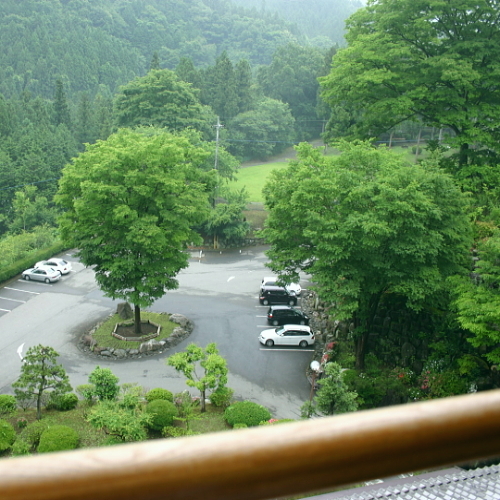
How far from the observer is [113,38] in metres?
87.7

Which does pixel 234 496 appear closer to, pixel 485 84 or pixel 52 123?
pixel 485 84

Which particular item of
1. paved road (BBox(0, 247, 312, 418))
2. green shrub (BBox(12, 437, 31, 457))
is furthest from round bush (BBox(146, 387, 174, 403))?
green shrub (BBox(12, 437, 31, 457))

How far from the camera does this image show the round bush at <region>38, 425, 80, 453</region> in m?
12.3

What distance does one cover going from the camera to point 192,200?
59.9 ft

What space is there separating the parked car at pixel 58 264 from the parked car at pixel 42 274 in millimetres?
475

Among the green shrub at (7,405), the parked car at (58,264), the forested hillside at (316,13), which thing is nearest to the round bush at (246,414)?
the green shrub at (7,405)

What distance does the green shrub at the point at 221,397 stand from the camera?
48.6 feet

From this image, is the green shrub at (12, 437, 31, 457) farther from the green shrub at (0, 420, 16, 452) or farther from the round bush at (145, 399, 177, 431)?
the round bush at (145, 399, 177, 431)

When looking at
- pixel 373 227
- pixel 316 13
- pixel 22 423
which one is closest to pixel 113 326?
pixel 22 423

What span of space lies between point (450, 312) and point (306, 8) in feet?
463

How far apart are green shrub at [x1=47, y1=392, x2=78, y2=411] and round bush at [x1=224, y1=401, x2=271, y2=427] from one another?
14.7 feet

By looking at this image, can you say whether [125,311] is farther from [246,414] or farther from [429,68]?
[429,68]

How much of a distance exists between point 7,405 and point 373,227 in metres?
10.9

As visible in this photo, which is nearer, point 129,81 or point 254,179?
point 129,81
